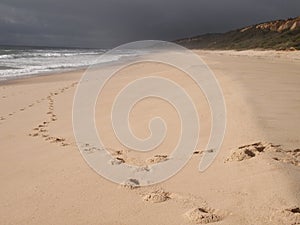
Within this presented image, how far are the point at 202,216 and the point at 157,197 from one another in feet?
1.76

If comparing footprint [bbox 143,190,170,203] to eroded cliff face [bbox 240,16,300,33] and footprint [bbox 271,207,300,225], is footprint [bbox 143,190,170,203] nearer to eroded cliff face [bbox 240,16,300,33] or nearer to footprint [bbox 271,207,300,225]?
footprint [bbox 271,207,300,225]

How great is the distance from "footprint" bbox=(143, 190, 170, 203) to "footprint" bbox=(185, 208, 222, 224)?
35 centimetres

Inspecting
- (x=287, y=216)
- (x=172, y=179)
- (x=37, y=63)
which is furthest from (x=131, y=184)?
(x=37, y=63)

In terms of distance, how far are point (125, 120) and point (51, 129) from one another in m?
1.30

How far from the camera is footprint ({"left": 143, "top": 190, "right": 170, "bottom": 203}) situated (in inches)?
120

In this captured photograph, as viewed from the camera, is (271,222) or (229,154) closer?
(271,222)

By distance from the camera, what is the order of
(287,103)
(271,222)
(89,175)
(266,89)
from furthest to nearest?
(266,89) < (287,103) < (89,175) < (271,222)

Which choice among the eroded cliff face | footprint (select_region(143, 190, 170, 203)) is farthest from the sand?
the eroded cliff face

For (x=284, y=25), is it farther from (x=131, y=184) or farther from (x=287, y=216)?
(x=287, y=216)

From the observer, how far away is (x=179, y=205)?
294cm

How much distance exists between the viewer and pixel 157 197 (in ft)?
10.2

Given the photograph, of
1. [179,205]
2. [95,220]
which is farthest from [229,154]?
[95,220]

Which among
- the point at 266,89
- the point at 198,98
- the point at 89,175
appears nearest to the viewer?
the point at 89,175

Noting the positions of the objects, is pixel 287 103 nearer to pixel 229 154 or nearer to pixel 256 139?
Result: pixel 256 139
